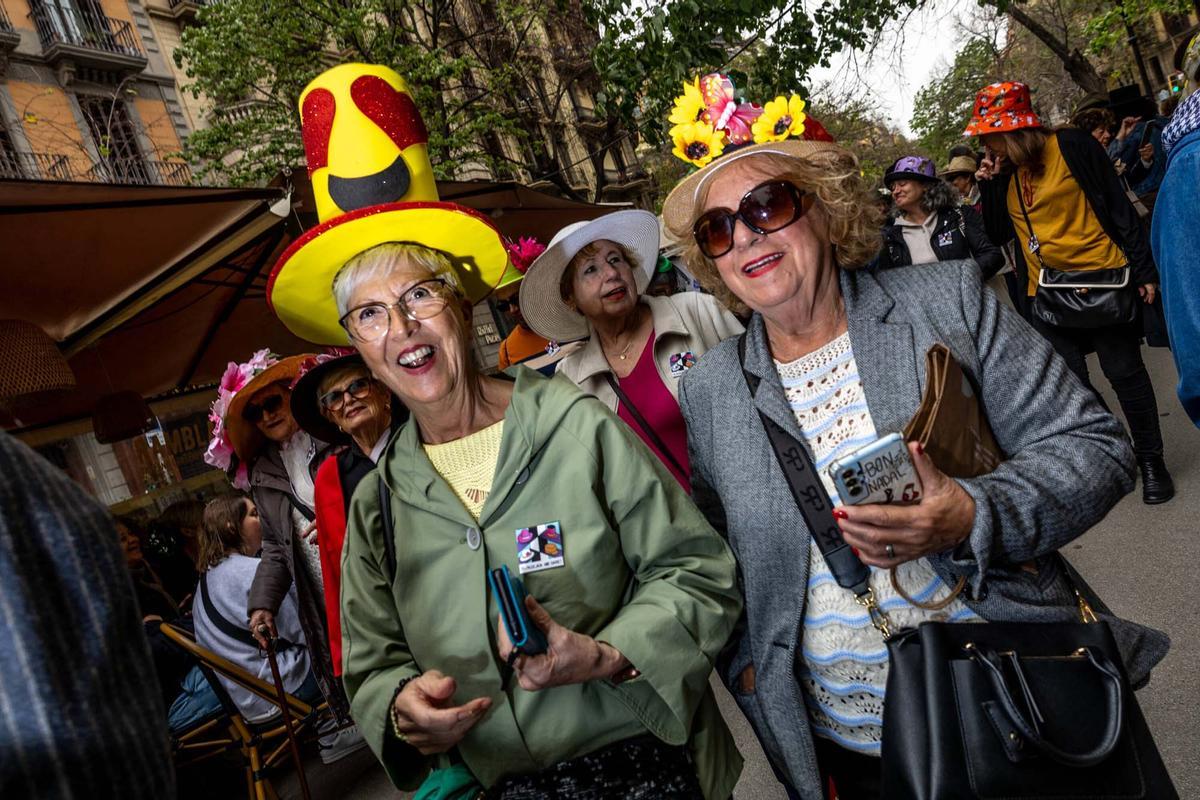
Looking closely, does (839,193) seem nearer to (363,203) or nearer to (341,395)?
(363,203)

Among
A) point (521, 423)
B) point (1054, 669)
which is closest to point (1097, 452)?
point (1054, 669)

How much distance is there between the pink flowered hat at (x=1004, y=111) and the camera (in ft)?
12.1

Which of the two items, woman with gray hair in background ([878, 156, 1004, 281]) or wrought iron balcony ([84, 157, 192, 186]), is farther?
wrought iron balcony ([84, 157, 192, 186])

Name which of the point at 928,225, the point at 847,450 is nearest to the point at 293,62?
the point at 928,225

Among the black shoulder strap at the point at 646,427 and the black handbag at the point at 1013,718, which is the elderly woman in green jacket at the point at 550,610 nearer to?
the black handbag at the point at 1013,718

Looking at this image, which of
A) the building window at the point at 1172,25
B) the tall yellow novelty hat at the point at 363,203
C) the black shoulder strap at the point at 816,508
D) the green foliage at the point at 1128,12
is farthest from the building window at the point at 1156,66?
the black shoulder strap at the point at 816,508

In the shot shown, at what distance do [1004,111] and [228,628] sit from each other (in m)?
4.98

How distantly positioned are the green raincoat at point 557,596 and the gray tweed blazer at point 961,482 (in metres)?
0.13

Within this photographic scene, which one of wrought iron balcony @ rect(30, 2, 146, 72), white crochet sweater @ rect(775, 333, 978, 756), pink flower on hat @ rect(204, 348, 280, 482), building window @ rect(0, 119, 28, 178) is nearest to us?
white crochet sweater @ rect(775, 333, 978, 756)

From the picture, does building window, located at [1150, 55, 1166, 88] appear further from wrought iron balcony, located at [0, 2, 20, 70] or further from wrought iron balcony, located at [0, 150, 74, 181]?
wrought iron balcony, located at [0, 2, 20, 70]

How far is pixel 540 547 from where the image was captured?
1.61 metres

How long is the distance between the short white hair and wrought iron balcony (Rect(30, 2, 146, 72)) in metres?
19.9

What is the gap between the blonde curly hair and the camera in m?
1.79

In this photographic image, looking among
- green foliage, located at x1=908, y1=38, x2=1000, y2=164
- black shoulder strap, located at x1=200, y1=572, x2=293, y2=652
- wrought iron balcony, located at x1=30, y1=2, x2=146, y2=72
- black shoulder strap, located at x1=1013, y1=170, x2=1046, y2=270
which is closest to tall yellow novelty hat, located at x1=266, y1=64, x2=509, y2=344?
black shoulder strap, located at x1=200, y1=572, x2=293, y2=652
